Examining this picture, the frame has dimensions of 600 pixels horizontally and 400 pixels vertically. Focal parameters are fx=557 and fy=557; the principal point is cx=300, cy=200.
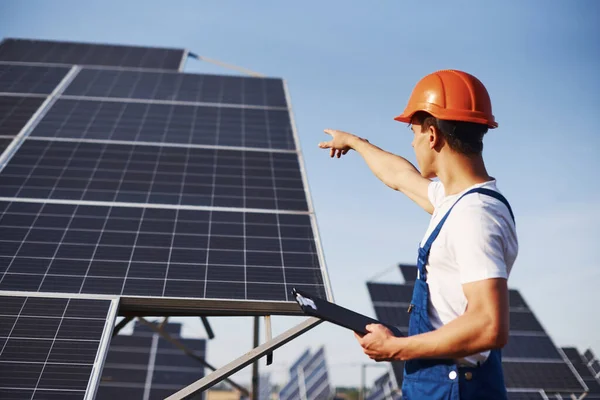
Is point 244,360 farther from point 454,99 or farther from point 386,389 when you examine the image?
point 386,389

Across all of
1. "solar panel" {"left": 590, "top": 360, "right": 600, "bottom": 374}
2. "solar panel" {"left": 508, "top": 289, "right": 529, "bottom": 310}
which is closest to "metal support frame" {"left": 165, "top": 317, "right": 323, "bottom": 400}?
"solar panel" {"left": 508, "top": 289, "right": 529, "bottom": 310}

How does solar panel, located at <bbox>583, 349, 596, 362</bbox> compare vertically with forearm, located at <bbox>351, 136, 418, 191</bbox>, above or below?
below

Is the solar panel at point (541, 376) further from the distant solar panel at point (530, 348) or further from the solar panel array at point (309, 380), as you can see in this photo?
the solar panel array at point (309, 380)

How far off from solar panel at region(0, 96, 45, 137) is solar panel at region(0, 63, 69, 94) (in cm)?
48

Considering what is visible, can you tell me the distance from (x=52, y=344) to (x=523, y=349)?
13237mm

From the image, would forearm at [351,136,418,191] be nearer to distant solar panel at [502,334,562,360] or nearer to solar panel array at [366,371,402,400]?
solar panel array at [366,371,402,400]

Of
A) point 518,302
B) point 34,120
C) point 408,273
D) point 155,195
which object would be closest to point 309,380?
point 408,273

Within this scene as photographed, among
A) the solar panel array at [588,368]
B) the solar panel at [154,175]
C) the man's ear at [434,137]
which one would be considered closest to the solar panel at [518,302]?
the solar panel array at [588,368]

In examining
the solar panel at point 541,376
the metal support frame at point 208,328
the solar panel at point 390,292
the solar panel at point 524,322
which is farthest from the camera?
the solar panel at point 524,322

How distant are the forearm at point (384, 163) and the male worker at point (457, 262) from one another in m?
0.71

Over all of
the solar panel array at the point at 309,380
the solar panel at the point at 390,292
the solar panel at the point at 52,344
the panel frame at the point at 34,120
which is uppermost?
the solar panel at the point at 52,344

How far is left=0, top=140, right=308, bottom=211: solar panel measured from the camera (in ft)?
23.8

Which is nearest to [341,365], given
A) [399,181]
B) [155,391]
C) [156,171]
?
[155,391]

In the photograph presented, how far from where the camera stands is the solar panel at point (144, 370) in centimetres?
1725
